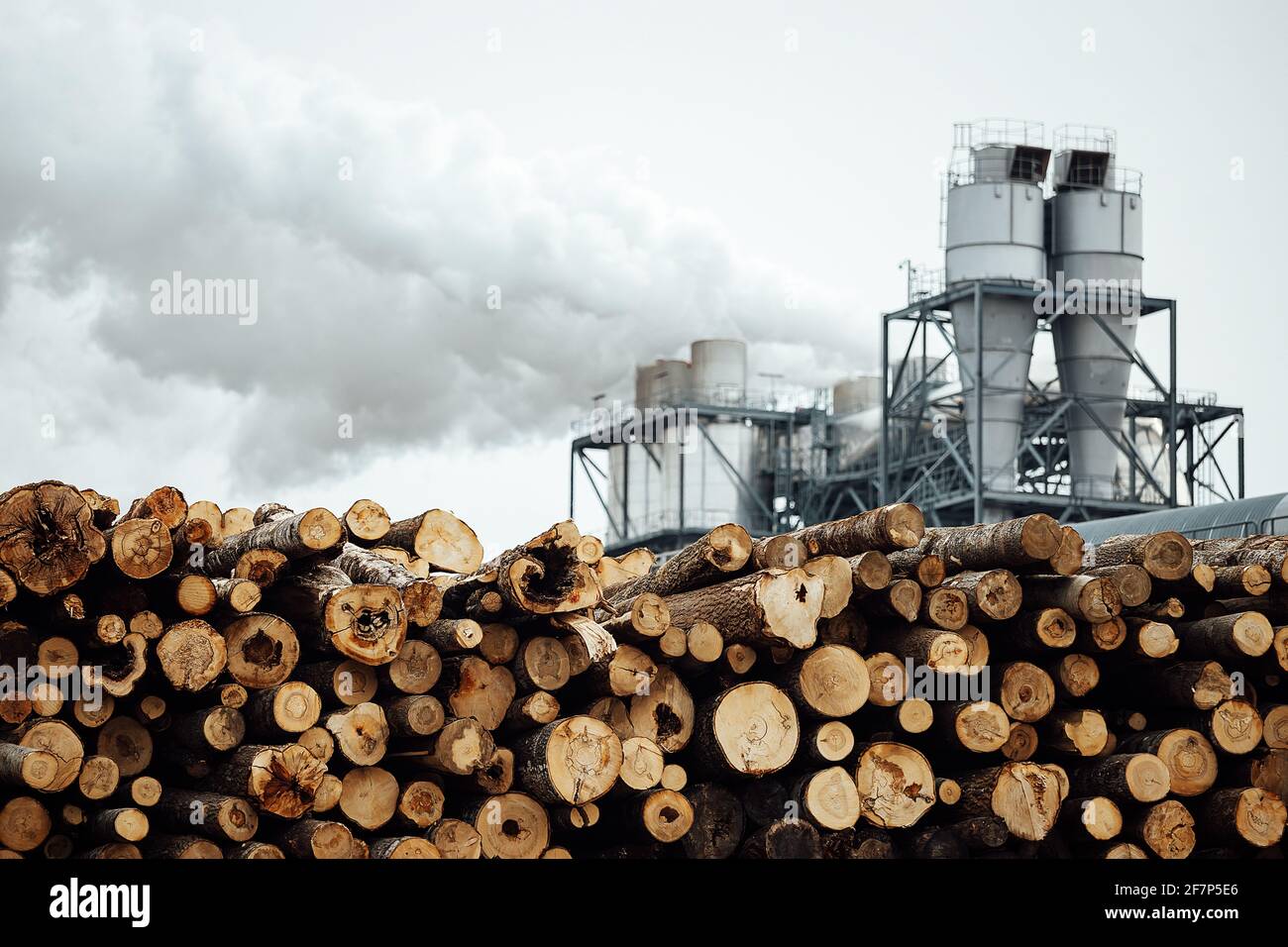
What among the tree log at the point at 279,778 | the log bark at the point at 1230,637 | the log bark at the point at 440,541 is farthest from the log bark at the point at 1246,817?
the tree log at the point at 279,778

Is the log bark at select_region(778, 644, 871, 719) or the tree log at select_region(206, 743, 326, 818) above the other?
the log bark at select_region(778, 644, 871, 719)

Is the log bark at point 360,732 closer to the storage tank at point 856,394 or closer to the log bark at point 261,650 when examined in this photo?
the log bark at point 261,650

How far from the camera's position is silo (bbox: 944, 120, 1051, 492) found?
35.8 m

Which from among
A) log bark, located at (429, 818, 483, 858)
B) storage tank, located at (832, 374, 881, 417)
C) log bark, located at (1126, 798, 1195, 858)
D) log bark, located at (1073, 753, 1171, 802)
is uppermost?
storage tank, located at (832, 374, 881, 417)

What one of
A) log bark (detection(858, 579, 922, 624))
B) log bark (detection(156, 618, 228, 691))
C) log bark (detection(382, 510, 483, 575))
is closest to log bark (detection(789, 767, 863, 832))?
log bark (detection(858, 579, 922, 624))

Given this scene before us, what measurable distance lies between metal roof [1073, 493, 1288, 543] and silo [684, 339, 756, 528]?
22.0 m

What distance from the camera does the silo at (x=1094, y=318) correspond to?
36.7 meters

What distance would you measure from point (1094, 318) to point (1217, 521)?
19921mm

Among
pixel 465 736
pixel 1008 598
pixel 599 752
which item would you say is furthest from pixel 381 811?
pixel 1008 598

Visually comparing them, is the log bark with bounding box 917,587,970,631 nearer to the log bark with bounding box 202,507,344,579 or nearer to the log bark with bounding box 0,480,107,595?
the log bark with bounding box 202,507,344,579

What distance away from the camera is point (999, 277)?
35.8 metres

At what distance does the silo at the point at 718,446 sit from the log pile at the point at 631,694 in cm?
3350

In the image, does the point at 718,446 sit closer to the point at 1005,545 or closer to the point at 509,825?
the point at 1005,545
